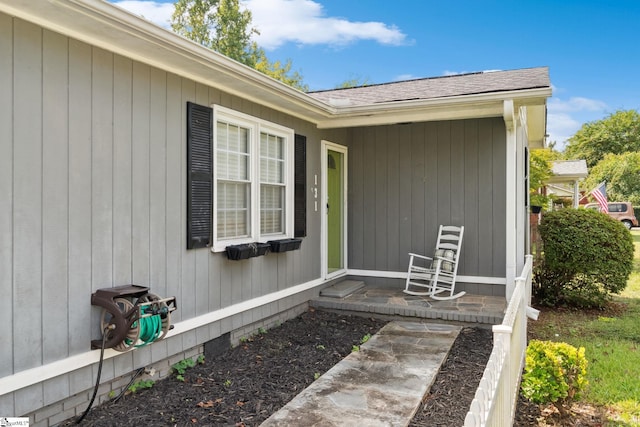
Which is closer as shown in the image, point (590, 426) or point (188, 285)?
point (590, 426)

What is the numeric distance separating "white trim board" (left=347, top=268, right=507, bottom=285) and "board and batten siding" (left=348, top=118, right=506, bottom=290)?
0.17 ft

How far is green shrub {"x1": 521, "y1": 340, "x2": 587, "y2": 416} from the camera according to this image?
9.87 ft

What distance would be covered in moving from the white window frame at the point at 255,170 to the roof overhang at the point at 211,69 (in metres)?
0.22

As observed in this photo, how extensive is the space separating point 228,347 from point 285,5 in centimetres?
3049

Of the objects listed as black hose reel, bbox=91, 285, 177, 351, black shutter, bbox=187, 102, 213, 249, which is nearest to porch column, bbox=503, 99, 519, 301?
black shutter, bbox=187, 102, 213, 249

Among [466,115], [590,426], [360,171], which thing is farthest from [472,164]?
[590,426]

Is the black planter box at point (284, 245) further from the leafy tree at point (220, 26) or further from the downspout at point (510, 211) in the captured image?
the leafy tree at point (220, 26)

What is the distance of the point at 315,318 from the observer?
5.48 metres

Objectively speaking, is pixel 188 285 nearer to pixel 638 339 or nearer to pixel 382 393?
pixel 382 393

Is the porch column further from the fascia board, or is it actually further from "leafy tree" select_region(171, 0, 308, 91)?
"leafy tree" select_region(171, 0, 308, 91)

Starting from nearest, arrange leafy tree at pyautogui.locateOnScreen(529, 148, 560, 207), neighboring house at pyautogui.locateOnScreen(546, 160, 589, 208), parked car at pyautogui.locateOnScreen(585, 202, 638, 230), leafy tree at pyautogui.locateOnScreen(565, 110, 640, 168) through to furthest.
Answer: leafy tree at pyautogui.locateOnScreen(529, 148, 560, 207)
neighboring house at pyautogui.locateOnScreen(546, 160, 589, 208)
parked car at pyautogui.locateOnScreen(585, 202, 638, 230)
leafy tree at pyautogui.locateOnScreen(565, 110, 640, 168)

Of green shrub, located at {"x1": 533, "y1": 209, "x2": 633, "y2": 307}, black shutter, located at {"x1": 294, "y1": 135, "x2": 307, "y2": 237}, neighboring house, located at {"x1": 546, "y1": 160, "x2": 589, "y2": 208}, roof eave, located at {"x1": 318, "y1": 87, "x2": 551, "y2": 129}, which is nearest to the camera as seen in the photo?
roof eave, located at {"x1": 318, "y1": 87, "x2": 551, "y2": 129}

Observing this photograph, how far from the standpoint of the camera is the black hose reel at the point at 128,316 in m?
2.94

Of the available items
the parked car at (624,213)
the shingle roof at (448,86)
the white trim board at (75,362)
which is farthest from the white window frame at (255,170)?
the parked car at (624,213)
